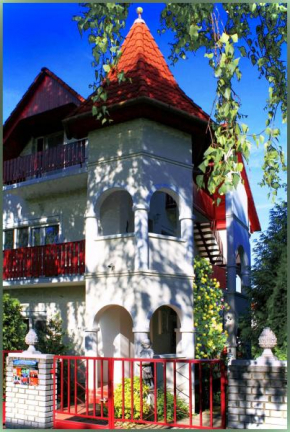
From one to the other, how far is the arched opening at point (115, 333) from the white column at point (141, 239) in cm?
229

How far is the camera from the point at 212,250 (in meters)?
21.3

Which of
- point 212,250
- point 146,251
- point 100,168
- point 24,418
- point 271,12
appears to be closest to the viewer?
point 271,12

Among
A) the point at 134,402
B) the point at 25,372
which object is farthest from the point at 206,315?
the point at 25,372

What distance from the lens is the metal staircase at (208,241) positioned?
20.5 metres

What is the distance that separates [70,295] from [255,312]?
19.1 ft

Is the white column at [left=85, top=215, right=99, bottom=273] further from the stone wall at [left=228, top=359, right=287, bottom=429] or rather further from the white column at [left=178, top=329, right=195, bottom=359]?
the stone wall at [left=228, top=359, right=287, bottom=429]

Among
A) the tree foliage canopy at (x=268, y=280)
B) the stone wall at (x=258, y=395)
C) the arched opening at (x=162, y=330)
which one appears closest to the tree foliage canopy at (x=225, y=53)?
the stone wall at (x=258, y=395)

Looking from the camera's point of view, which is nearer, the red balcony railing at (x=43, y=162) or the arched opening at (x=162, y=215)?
the red balcony railing at (x=43, y=162)

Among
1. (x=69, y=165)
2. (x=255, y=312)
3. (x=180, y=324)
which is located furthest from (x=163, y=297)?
(x=69, y=165)

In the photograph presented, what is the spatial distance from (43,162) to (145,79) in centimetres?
500

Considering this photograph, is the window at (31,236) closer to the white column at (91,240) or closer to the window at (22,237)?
the window at (22,237)

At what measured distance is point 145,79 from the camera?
594 inches

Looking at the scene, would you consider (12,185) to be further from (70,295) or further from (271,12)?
(271,12)

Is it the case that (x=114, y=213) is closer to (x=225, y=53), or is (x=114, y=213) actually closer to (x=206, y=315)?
(x=206, y=315)
